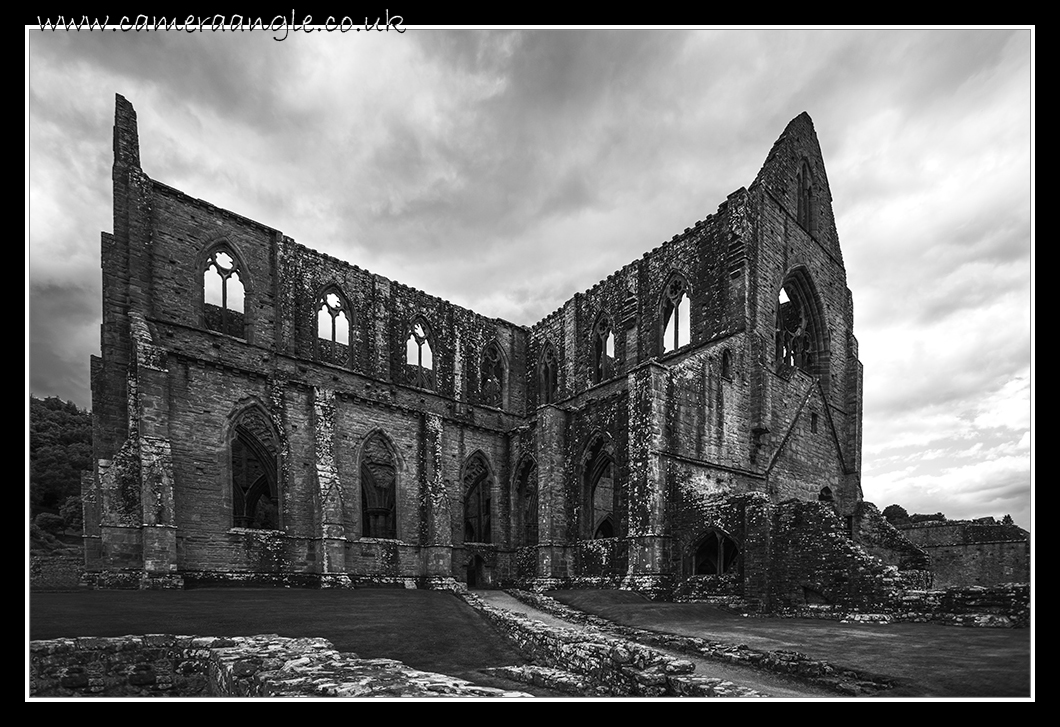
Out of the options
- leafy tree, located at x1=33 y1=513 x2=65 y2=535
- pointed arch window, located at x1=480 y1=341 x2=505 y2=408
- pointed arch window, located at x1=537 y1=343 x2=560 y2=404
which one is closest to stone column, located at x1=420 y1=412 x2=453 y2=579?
pointed arch window, located at x1=480 y1=341 x2=505 y2=408

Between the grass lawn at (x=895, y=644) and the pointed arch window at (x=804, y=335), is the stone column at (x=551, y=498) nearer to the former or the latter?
the grass lawn at (x=895, y=644)

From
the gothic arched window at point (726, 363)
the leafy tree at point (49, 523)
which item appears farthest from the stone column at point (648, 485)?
the leafy tree at point (49, 523)

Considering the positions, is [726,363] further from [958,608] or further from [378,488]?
[378,488]

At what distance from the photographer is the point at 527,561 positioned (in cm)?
Answer: 2873

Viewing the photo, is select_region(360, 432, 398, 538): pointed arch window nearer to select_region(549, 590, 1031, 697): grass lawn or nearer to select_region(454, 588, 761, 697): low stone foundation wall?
select_region(549, 590, 1031, 697): grass lawn

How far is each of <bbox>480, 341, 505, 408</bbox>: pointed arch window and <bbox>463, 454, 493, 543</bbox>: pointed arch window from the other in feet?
16.5

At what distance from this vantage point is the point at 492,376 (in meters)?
37.5

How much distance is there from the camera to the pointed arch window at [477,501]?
32562 mm

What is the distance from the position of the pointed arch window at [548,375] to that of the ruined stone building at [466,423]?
5.05ft

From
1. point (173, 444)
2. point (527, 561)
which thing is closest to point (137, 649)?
point (173, 444)

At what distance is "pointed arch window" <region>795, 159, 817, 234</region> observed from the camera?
30047mm

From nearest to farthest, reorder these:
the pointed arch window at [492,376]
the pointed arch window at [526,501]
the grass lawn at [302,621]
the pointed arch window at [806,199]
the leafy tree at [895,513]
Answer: the grass lawn at [302,621], the pointed arch window at [806,199], the pointed arch window at [526,501], the pointed arch window at [492,376], the leafy tree at [895,513]

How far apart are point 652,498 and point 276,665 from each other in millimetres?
15802

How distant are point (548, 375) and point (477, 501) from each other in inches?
350
